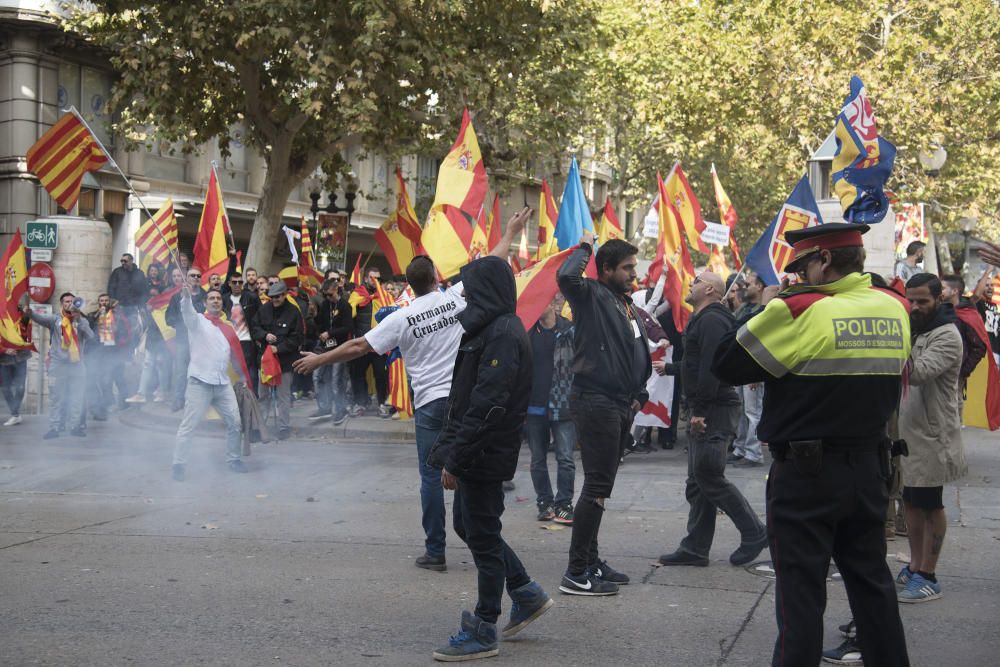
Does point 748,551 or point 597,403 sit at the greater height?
point 597,403

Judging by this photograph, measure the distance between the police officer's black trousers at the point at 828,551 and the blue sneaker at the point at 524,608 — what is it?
5.45 feet

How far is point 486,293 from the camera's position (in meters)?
5.61

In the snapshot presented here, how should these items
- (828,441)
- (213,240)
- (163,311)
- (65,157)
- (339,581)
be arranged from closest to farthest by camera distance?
(828,441) → (339,581) → (65,157) → (213,240) → (163,311)

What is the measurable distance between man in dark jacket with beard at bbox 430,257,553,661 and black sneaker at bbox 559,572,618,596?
31.7 inches

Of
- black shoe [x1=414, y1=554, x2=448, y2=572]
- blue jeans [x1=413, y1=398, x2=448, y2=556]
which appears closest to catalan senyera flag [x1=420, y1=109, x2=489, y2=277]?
blue jeans [x1=413, y1=398, x2=448, y2=556]

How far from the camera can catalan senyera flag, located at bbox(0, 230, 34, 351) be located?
49.4 feet

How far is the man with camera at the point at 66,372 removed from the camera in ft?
46.0

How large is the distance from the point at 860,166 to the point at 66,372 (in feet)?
30.6

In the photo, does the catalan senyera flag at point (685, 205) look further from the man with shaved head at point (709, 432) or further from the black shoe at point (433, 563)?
the black shoe at point (433, 563)

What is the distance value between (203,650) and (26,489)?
5.85 meters

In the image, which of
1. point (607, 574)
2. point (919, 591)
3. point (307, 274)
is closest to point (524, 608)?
point (607, 574)

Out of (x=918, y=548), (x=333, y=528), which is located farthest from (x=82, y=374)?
(x=918, y=548)

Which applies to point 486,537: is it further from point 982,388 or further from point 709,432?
point 982,388

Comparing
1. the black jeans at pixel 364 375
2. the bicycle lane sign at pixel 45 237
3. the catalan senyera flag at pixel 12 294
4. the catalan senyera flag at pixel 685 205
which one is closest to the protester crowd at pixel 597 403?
the catalan senyera flag at pixel 685 205
